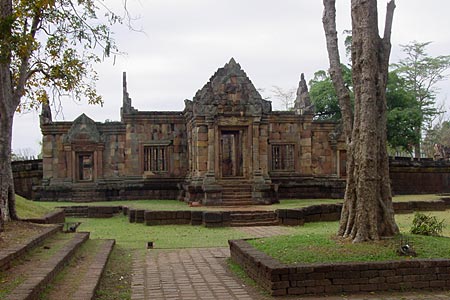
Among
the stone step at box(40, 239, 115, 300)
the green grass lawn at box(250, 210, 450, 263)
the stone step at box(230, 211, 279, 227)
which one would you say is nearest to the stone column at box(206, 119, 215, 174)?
the stone step at box(230, 211, 279, 227)

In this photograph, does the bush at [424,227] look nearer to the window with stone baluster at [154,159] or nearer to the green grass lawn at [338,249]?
the green grass lawn at [338,249]

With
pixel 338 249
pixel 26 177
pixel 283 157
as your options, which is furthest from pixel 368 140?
pixel 26 177

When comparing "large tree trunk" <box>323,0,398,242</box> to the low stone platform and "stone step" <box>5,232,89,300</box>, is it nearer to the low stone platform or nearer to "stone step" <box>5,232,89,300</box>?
the low stone platform

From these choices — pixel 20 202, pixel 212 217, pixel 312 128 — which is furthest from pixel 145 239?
pixel 312 128

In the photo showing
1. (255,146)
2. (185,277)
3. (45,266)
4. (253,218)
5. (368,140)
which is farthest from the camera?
(255,146)

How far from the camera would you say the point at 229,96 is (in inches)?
821

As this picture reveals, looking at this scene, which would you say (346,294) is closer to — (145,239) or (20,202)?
(145,239)

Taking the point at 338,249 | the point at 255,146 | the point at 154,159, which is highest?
the point at 255,146

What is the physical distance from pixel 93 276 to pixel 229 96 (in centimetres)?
1377

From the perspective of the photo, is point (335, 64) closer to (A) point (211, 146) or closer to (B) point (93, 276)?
(B) point (93, 276)

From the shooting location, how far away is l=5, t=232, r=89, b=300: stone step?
5.88m

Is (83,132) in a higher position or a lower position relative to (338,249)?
higher

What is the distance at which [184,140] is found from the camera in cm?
2395

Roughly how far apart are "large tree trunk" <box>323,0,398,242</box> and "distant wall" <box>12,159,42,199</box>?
18469mm
